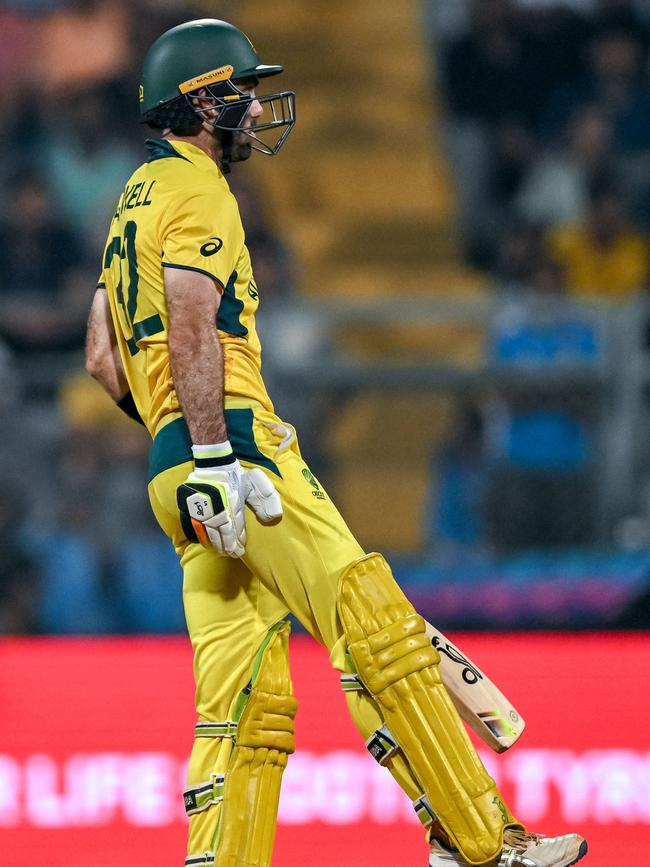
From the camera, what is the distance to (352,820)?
3521 millimetres

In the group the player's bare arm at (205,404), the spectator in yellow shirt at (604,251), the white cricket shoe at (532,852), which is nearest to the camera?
the white cricket shoe at (532,852)

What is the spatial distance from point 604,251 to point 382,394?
4.97 feet

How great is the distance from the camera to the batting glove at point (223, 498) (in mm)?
2531

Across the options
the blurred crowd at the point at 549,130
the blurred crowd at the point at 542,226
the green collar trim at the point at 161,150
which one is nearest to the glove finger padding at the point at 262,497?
the green collar trim at the point at 161,150

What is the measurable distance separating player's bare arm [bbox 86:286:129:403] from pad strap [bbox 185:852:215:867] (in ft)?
3.15

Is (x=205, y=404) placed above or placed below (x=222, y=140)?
below

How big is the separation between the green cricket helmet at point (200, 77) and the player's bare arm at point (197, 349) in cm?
39

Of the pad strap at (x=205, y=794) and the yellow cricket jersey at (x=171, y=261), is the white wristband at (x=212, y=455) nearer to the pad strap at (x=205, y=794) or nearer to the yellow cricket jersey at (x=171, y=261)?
the yellow cricket jersey at (x=171, y=261)

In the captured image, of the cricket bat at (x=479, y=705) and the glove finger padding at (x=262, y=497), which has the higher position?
the glove finger padding at (x=262, y=497)

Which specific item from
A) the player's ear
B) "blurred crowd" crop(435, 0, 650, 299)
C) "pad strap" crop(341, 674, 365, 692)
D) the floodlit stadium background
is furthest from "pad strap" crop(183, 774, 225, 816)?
"blurred crowd" crop(435, 0, 650, 299)

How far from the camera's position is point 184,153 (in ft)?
9.05

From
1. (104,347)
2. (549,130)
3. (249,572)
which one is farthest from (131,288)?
(549,130)

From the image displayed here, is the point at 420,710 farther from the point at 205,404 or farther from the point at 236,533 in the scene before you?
the point at 205,404

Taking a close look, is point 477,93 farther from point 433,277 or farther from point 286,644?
point 286,644
